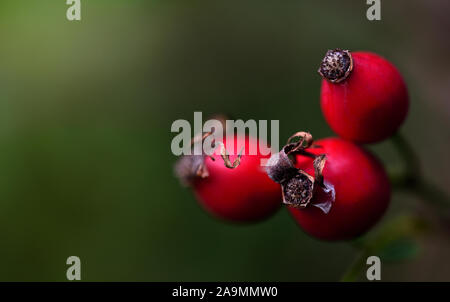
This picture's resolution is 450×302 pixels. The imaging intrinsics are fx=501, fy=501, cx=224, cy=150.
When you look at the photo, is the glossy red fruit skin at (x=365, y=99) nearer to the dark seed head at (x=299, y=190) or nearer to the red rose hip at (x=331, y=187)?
Result: the red rose hip at (x=331, y=187)

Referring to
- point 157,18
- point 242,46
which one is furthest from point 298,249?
point 157,18

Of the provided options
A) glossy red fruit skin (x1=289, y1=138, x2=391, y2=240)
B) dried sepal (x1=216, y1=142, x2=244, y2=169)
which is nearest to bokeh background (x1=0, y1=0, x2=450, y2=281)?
glossy red fruit skin (x1=289, y1=138, x2=391, y2=240)

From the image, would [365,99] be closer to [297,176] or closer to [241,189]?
[297,176]

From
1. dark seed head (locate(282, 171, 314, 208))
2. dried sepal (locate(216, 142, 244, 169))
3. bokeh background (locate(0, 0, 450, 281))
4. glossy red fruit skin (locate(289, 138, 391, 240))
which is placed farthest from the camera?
bokeh background (locate(0, 0, 450, 281))

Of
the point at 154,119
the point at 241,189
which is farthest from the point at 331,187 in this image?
the point at 154,119

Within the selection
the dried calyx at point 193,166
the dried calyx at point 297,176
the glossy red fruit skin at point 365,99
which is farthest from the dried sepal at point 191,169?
the glossy red fruit skin at point 365,99

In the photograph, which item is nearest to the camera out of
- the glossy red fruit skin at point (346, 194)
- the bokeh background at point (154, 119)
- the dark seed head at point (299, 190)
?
the dark seed head at point (299, 190)

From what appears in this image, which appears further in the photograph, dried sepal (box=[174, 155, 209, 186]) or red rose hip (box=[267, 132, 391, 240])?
dried sepal (box=[174, 155, 209, 186])

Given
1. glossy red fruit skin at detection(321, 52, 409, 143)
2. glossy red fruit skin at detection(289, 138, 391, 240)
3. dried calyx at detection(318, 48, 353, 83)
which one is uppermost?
A: dried calyx at detection(318, 48, 353, 83)

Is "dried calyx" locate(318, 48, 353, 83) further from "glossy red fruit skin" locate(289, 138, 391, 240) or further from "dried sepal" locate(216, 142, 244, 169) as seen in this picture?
"dried sepal" locate(216, 142, 244, 169)
